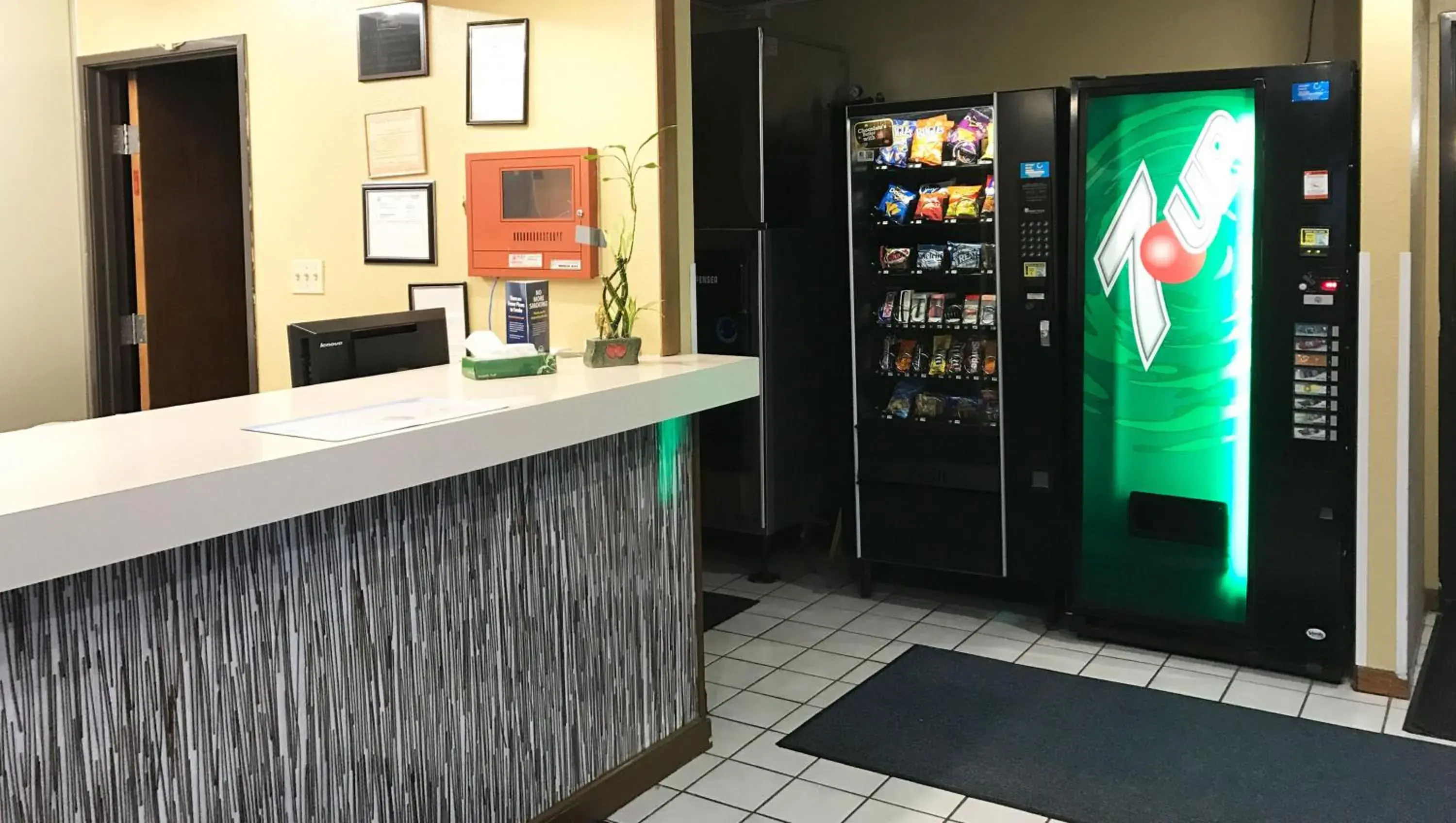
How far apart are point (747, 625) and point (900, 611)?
2.04 ft

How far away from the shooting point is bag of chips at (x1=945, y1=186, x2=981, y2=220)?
4.61m

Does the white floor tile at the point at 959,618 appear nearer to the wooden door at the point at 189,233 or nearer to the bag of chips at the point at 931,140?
the bag of chips at the point at 931,140


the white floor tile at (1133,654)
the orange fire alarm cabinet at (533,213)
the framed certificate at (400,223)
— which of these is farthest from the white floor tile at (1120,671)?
the framed certificate at (400,223)

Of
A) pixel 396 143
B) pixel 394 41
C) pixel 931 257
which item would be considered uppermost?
pixel 394 41

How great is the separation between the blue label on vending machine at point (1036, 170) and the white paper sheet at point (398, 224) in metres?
2.10

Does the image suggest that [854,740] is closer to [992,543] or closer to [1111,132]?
[992,543]

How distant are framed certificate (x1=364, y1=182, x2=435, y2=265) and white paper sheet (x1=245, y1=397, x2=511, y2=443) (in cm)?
123

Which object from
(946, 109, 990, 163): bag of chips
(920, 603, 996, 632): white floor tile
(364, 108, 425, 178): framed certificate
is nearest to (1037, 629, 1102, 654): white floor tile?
(920, 603, 996, 632): white floor tile

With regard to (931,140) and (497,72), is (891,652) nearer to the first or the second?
(931,140)

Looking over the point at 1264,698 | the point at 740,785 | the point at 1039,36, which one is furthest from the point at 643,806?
the point at 1039,36

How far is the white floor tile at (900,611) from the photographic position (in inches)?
188

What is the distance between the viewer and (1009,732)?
3.62 m

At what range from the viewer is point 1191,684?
4008mm

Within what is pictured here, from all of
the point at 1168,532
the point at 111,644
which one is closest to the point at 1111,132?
the point at 1168,532
